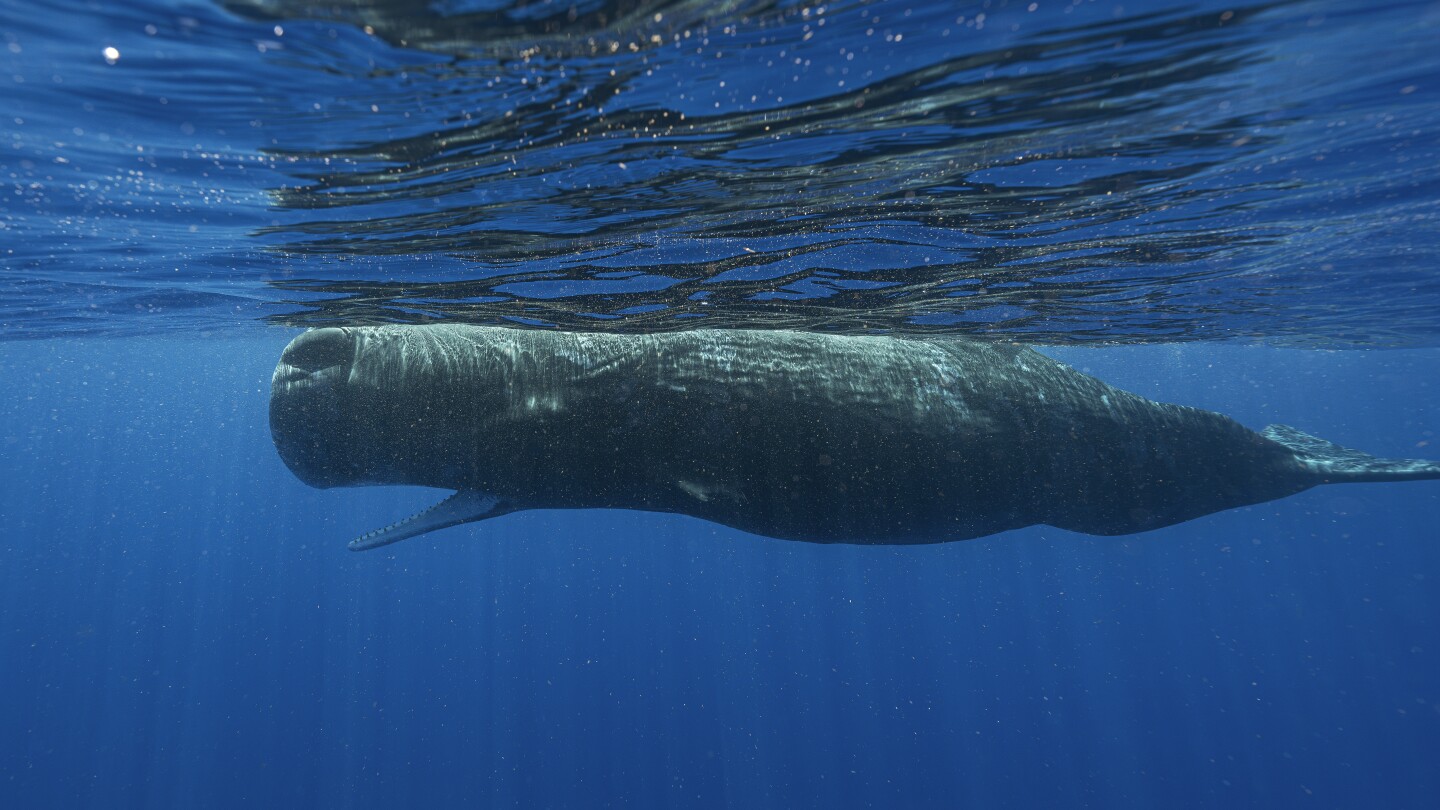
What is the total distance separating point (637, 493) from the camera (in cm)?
689

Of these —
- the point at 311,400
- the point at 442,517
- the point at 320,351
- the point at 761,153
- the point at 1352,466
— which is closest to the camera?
the point at 442,517

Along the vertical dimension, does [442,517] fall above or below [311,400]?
below

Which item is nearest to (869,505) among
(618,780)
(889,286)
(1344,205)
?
(889,286)

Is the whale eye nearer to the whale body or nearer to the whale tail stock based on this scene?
the whale body

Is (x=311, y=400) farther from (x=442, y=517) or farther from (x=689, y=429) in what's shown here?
(x=689, y=429)

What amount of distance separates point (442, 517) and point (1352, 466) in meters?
9.67

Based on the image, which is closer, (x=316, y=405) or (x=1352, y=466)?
(x=316, y=405)

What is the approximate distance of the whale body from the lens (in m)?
6.64

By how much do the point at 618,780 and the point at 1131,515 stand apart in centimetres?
5258

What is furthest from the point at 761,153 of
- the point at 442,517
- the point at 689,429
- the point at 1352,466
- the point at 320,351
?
the point at 1352,466

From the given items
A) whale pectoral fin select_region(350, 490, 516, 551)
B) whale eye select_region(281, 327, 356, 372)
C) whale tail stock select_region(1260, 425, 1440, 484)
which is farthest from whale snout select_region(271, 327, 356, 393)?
whale tail stock select_region(1260, 425, 1440, 484)

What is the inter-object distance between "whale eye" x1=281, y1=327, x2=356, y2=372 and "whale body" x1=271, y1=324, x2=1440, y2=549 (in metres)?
0.02

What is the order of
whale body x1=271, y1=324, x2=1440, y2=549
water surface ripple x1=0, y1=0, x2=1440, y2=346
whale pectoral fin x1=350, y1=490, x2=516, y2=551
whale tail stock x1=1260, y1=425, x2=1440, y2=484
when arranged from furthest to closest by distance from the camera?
whale tail stock x1=1260, y1=425, x2=1440, y2=484 → whale body x1=271, y1=324, x2=1440, y2=549 → whale pectoral fin x1=350, y1=490, x2=516, y2=551 → water surface ripple x1=0, y1=0, x2=1440, y2=346

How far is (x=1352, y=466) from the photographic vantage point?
8203 mm
